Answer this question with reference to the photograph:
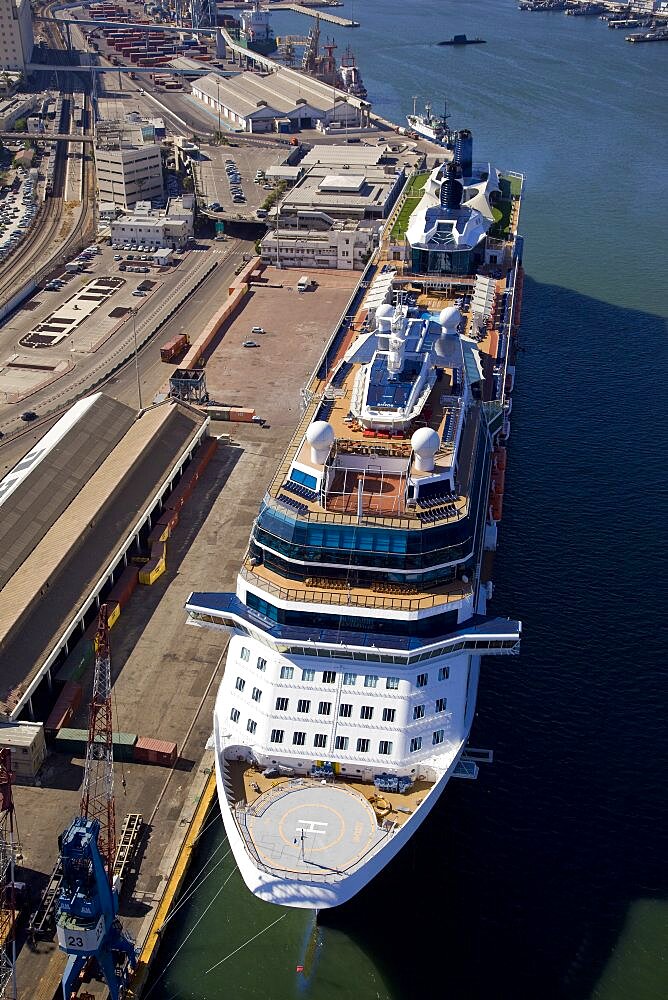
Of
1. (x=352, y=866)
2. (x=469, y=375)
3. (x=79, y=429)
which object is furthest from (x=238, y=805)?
(x=79, y=429)

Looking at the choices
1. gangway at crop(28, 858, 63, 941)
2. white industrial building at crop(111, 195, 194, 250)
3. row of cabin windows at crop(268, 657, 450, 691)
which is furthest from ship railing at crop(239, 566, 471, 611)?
white industrial building at crop(111, 195, 194, 250)

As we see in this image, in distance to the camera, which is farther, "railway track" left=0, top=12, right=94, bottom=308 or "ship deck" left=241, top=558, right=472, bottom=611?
"railway track" left=0, top=12, right=94, bottom=308

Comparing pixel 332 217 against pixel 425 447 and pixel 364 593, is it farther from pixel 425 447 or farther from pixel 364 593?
pixel 364 593

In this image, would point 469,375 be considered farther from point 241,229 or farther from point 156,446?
point 241,229

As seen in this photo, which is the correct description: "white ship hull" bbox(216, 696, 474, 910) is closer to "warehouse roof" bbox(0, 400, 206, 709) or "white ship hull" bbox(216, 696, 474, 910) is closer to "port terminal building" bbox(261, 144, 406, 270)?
"warehouse roof" bbox(0, 400, 206, 709)

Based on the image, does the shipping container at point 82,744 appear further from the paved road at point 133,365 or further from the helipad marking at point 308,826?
the paved road at point 133,365

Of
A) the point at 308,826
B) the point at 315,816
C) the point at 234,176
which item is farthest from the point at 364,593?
the point at 234,176
